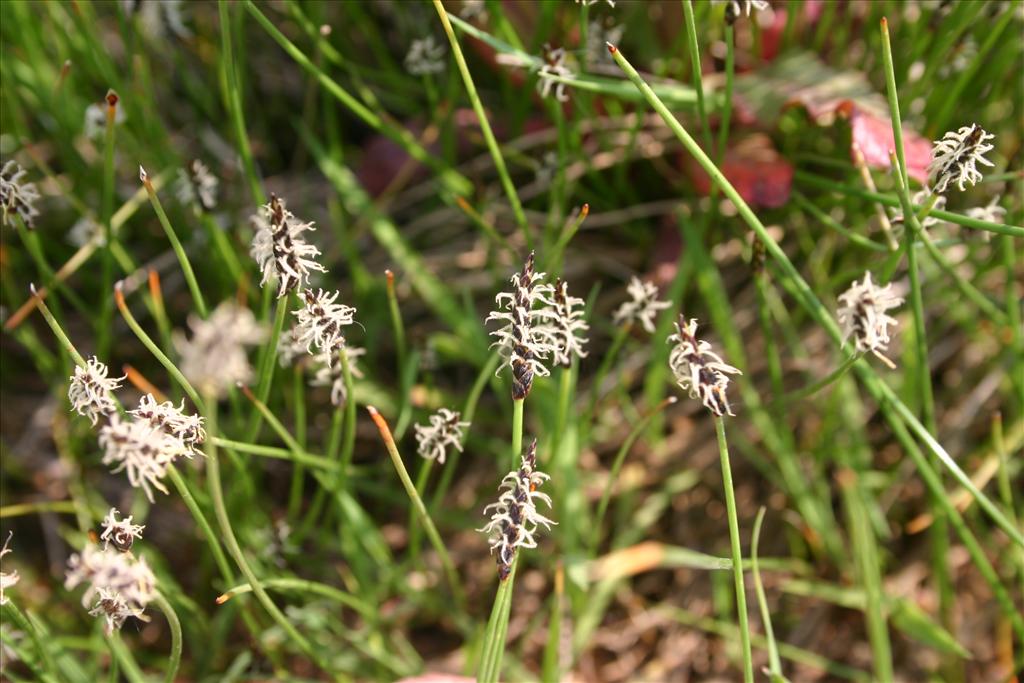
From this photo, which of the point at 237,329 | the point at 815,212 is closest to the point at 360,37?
the point at 815,212

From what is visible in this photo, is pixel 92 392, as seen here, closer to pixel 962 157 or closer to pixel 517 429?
pixel 517 429

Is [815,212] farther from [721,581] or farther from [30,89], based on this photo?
[30,89]

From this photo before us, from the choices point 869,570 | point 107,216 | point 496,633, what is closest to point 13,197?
point 107,216

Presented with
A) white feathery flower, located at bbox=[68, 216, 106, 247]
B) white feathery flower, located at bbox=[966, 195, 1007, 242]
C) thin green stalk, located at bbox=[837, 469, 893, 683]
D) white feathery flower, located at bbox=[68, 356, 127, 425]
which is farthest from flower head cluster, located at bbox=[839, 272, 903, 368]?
white feathery flower, located at bbox=[68, 216, 106, 247]

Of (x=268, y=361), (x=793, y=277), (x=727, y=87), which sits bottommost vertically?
(x=268, y=361)

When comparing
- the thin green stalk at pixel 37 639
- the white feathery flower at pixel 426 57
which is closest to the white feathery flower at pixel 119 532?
the thin green stalk at pixel 37 639

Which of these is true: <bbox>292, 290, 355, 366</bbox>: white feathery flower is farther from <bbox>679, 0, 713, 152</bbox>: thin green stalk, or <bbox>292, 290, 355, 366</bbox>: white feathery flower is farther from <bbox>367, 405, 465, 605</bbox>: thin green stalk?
<bbox>679, 0, 713, 152</bbox>: thin green stalk

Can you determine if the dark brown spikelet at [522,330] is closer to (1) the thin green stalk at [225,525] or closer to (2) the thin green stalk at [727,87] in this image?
(1) the thin green stalk at [225,525]
